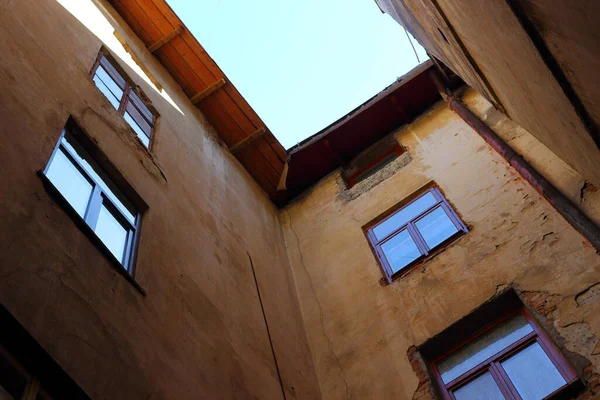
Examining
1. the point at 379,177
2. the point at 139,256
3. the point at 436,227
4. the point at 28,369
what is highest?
the point at 28,369

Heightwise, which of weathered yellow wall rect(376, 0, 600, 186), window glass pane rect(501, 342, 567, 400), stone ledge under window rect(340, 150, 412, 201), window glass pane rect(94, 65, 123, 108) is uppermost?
window glass pane rect(94, 65, 123, 108)

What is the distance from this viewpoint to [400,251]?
8.58m

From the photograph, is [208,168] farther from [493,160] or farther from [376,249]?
[493,160]

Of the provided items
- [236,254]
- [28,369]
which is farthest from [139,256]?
[236,254]

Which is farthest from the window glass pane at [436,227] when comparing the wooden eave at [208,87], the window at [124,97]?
the window at [124,97]

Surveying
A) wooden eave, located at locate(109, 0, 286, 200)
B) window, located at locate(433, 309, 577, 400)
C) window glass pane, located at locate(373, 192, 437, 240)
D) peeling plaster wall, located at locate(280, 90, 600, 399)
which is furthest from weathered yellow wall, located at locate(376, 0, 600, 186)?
wooden eave, located at locate(109, 0, 286, 200)

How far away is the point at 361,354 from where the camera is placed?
7.48 metres

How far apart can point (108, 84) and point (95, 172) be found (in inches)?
84.8

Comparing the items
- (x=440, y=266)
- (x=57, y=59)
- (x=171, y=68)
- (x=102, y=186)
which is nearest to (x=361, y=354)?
(x=440, y=266)

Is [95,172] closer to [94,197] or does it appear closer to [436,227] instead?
[94,197]

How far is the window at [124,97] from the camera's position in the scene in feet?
24.4

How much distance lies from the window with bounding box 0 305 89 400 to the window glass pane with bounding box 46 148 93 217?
177 centimetres

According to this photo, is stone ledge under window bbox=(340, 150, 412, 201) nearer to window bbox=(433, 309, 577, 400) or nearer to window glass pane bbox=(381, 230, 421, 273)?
window glass pane bbox=(381, 230, 421, 273)

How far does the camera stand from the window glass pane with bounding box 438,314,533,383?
6.60 meters
